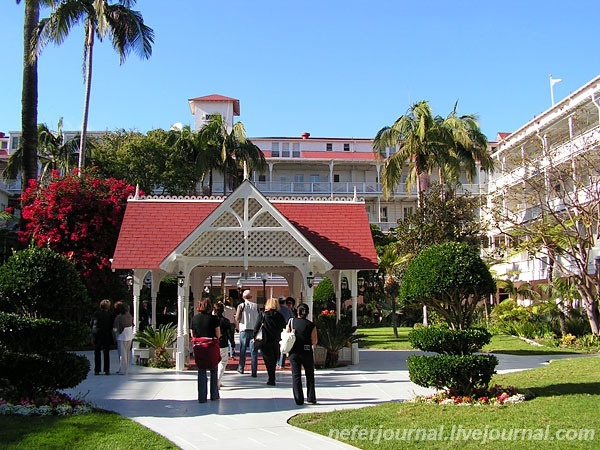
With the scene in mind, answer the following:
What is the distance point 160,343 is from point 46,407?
6.43 m

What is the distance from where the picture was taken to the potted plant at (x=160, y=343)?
1440 cm

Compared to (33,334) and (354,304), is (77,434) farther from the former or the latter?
(354,304)

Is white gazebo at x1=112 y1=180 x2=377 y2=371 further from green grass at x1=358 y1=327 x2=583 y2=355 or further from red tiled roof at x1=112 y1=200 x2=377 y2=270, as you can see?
green grass at x1=358 y1=327 x2=583 y2=355

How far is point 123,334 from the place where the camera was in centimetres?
1342

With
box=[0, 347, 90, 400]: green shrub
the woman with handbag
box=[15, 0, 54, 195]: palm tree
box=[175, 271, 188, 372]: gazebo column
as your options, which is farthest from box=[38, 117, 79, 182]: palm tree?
box=[0, 347, 90, 400]: green shrub

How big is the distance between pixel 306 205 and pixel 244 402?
326 inches

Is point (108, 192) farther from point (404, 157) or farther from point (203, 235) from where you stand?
point (404, 157)

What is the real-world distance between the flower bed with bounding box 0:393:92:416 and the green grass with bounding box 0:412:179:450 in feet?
0.56

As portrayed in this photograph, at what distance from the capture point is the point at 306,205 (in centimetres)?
1722

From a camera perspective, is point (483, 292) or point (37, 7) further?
point (37, 7)

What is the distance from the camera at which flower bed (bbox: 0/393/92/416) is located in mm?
8062

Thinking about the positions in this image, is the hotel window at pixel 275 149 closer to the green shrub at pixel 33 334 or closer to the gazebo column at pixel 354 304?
the gazebo column at pixel 354 304

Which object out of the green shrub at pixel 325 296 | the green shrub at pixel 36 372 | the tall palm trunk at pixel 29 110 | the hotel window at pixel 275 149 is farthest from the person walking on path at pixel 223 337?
the hotel window at pixel 275 149

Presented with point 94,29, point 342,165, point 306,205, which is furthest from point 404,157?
point 342,165
